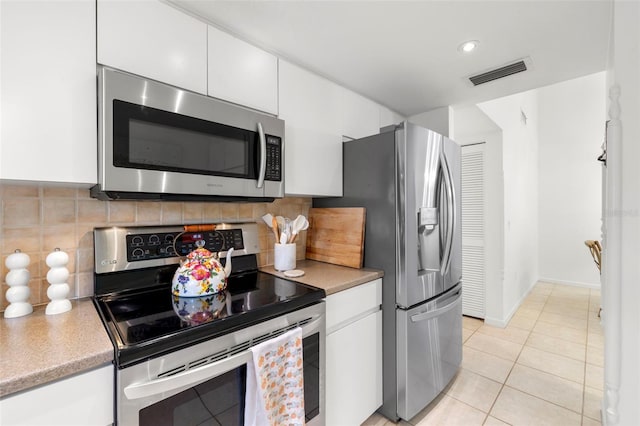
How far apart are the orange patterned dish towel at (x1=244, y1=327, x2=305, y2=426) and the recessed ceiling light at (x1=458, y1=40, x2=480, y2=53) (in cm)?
172

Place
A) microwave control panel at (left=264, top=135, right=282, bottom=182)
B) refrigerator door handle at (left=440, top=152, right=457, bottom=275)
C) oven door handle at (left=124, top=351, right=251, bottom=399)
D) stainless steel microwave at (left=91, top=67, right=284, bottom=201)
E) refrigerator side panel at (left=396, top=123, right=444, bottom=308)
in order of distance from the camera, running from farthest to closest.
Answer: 1. refrigerator door handle at (left=440, top=152, right=457, bottom=275)
2. refrigerator side panel at (left=396, top=123, right=444, bottom=308)
3. microwave control panel at (left=264, top=135, right=282, bottom=182)
4. stainless steel microwave at (left=91, top=67, right=284, bottom=201)
5. oven door handle at (left=124, top=351, right=251, bottom=399)

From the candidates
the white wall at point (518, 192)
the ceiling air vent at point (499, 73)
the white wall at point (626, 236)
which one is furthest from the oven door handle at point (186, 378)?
the white wall at point (518, 192)

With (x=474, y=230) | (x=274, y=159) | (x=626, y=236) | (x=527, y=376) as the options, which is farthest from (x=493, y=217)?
(x=274, y=159)

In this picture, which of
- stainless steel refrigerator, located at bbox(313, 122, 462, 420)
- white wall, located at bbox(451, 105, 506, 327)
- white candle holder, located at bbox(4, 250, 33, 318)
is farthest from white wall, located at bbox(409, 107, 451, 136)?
white candle holder, located at bbox(4, 250, 33, 318)

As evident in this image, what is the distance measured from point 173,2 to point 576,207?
621 centimetres

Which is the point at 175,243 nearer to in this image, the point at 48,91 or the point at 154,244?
the point at 154,244

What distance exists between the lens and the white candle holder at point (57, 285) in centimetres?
104

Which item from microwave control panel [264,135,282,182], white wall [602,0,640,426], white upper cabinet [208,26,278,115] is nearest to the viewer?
white wall [602,0,640,426]

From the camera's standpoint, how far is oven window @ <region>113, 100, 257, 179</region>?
1070 millimetres

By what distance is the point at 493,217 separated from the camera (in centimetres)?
324

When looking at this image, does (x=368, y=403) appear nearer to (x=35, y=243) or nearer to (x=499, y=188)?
(x=35, y=243)

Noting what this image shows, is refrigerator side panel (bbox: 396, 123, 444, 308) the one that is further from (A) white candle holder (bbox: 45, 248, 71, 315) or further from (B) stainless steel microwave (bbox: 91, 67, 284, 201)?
(A) white candle holder (bbox: 45, 248, 71, 315)

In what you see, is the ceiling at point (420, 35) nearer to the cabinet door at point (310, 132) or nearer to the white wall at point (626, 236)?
the cabinet door at point (310, 132)

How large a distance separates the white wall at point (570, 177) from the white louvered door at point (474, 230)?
2.77 m
